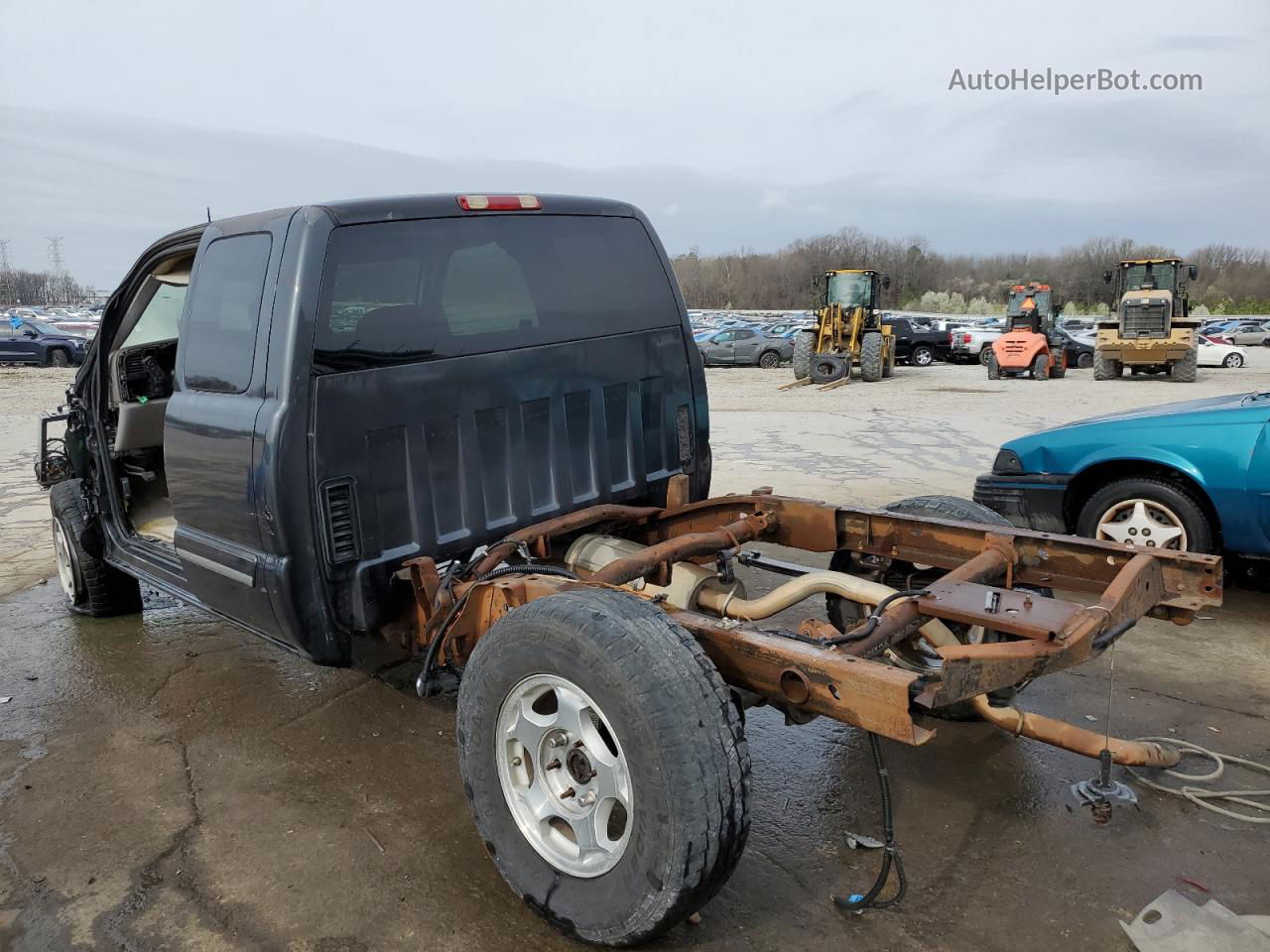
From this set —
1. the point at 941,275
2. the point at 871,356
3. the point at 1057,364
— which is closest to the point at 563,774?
the point at 871,356

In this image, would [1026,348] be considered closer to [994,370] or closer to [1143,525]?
[994,370]

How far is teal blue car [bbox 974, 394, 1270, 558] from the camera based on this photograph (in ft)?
16.6

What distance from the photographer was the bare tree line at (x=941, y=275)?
7631 centimetres

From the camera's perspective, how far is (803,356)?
930 inches

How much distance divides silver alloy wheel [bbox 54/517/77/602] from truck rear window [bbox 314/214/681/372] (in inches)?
127

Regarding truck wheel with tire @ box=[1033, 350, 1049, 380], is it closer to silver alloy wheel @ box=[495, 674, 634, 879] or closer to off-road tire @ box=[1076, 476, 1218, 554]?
off-road tire @ box=[1076, 476, 1218, 554]

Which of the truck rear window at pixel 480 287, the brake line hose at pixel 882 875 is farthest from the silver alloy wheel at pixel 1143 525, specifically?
the brake line hose at pixel 882 875

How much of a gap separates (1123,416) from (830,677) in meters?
4.28

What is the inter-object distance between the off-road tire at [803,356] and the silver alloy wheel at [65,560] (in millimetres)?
19488

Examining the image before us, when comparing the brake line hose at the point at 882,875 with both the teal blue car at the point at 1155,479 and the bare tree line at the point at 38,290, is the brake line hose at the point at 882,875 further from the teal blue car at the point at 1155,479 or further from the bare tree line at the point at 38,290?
the bare tree line at the point at 38,290

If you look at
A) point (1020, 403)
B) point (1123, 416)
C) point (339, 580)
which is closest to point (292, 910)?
point (339, 580)

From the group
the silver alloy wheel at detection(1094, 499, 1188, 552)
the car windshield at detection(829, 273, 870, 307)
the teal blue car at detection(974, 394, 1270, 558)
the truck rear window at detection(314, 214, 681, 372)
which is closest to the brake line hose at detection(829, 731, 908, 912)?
the truck rear window at detection(314, 214, 681, 372)

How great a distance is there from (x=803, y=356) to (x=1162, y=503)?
1859cm

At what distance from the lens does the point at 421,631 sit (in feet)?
11.5
